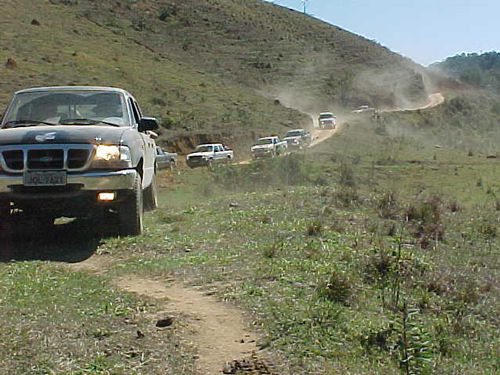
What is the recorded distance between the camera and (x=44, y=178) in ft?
26.3

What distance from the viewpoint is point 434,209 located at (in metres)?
12.4

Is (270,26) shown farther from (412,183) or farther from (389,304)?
(389,304)

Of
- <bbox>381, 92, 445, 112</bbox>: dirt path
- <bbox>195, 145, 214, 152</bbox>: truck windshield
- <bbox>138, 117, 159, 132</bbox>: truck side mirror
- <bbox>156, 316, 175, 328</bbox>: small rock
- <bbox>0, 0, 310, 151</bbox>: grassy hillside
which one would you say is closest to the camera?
<bbox>156, 316, 175, 328</bbox>: small rock

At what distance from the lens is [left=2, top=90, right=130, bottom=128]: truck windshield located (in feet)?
30.0

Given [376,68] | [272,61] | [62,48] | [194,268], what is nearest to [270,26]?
[272,61]

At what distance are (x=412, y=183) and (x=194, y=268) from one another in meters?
21.5

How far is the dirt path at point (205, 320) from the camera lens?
4.95 metres

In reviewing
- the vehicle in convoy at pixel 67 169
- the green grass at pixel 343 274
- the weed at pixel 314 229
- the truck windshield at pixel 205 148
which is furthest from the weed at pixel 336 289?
the truck windshield at pixel 205 148

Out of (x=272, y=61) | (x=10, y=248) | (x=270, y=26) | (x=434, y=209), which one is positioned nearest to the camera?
(x=10, y=248)

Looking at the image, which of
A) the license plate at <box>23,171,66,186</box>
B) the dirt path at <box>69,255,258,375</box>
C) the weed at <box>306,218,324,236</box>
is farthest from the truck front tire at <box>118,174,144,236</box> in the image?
the weed at <box>306,218,324,236</box>

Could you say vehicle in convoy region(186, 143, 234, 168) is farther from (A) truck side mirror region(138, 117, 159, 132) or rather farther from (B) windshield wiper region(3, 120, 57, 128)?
(B) windshield wiper region(3, 120, 57, 128)

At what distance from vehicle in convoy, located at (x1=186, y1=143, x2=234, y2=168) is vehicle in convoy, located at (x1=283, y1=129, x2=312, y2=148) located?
318 inches

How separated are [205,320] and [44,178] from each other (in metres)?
3.29

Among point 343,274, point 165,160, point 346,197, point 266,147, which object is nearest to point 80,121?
point 343,274
